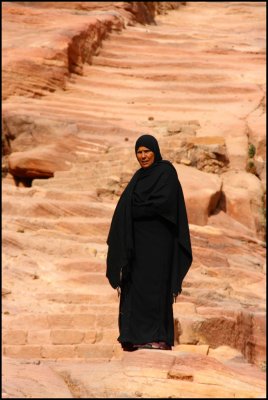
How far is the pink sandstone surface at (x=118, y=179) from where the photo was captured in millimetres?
8023

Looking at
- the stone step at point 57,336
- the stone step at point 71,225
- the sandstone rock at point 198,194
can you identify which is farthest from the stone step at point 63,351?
the sandstone rock at point 198,194

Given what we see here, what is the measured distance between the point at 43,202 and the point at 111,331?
4.62 metres

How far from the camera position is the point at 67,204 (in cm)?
1484

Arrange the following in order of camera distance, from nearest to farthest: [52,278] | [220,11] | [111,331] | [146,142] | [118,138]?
[146,142], [111,331], [52,278], [118,138], [220,11]

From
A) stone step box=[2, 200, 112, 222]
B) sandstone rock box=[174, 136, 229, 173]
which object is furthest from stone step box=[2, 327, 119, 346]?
sandstone rock box=[174, 136, 229, 173]

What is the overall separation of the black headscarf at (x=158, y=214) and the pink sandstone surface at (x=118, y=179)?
0.72 m

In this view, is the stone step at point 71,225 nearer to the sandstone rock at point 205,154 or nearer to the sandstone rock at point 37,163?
the sandstone rock at point 37,163

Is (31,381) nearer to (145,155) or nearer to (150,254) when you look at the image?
(150,254)

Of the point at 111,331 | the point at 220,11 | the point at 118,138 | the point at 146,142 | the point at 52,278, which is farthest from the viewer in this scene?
the point at 220,11

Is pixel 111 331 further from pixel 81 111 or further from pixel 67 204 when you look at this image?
pixel 81 111

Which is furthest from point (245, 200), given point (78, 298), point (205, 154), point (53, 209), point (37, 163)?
point (78, 298)

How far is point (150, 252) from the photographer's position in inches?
245

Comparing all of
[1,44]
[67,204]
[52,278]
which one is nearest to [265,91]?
[1,44]

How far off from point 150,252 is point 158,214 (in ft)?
0.83
